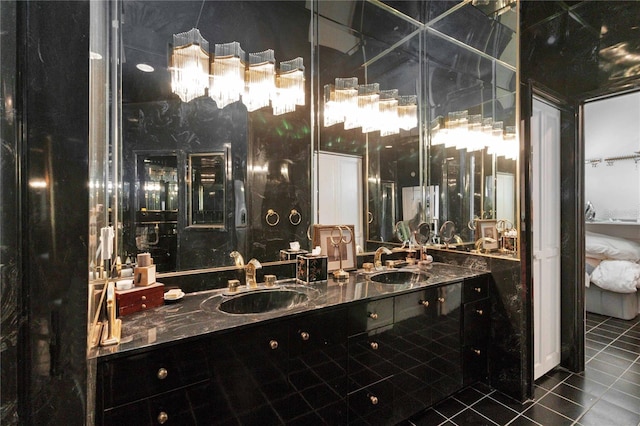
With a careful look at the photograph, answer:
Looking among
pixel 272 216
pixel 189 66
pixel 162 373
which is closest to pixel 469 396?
pixel 272 216

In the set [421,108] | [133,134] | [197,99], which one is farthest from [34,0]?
[421,108]

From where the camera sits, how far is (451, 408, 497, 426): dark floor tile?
1.80 metres

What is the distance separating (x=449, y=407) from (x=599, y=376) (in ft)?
4.69

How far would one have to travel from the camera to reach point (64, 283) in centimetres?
65

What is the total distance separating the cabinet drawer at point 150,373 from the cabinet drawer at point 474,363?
70.7 inches

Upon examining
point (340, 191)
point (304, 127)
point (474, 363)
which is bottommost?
point (474, 363)

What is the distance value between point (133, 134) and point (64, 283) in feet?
3.61

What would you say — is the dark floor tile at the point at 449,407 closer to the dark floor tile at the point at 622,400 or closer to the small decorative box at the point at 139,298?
the dark floor tile at the point at 622,400

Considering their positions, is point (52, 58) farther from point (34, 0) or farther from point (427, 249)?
point (427, 249)

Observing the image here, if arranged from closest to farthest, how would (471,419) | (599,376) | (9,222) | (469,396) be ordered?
(9,222)
(471,419)
(469,396)
(599,376)

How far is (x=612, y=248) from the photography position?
370 centimetres

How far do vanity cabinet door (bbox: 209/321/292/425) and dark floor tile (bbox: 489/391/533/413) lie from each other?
5.38 ft

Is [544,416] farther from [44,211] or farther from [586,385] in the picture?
[44,211]

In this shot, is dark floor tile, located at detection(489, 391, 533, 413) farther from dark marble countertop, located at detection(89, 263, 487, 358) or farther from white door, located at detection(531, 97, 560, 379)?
dark marble countertop, located at detection(89, 263, 487, 358)
